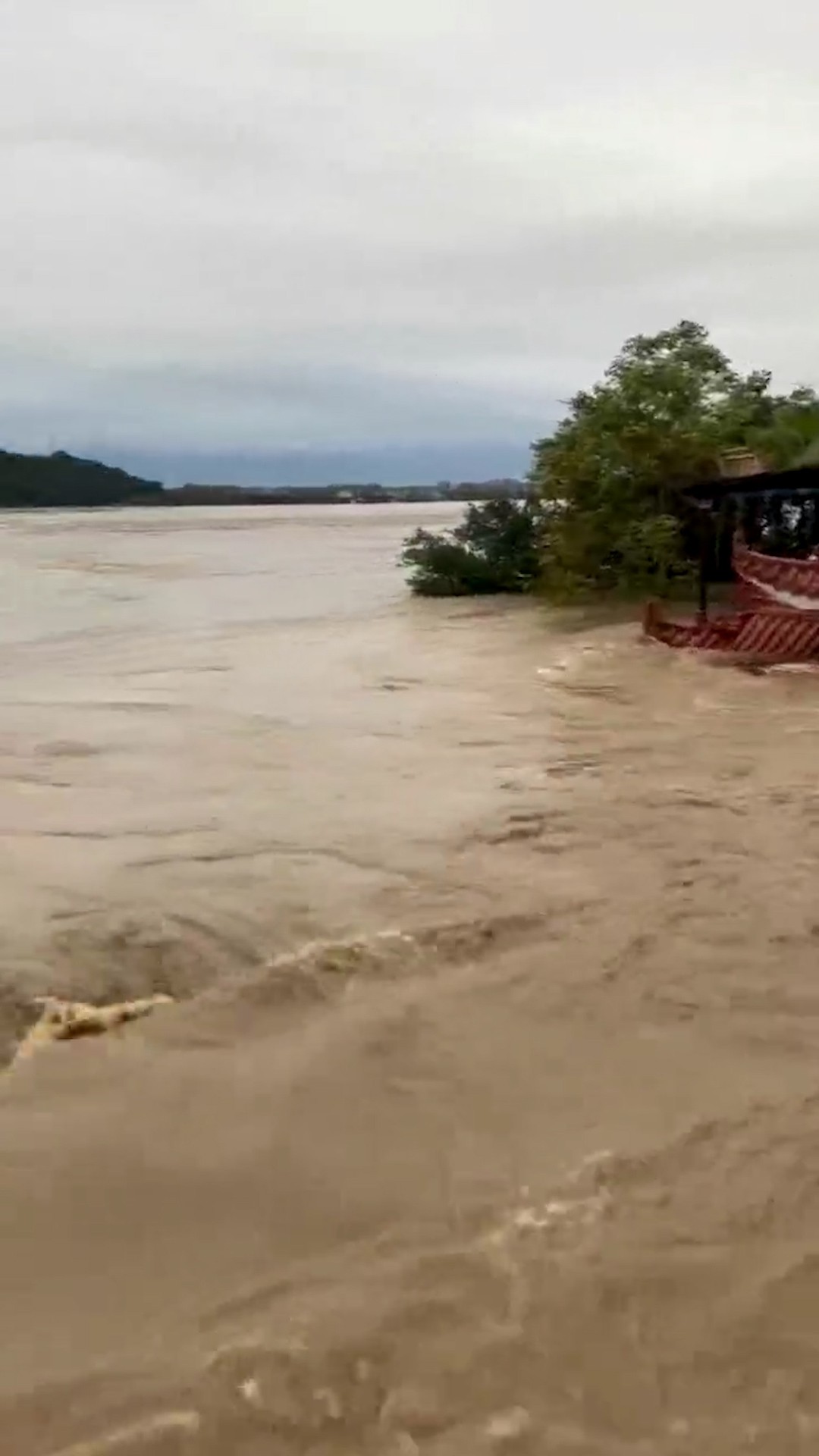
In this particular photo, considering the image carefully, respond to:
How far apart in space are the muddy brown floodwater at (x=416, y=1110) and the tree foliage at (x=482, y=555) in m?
21.5

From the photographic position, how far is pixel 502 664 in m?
20.2

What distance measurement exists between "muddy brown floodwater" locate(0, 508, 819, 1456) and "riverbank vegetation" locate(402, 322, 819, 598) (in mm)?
16134

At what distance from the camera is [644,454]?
1068 inches

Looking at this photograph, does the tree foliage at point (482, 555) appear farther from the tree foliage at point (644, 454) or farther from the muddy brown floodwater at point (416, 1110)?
the muddy brown floodwater at point (416, 1110)

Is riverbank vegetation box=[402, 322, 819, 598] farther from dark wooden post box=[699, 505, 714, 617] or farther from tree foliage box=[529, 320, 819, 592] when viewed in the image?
dark wooden post box=[699, 505, 714, 617]

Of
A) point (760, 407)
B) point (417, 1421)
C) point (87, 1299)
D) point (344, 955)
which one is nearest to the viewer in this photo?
point (417, 1421)

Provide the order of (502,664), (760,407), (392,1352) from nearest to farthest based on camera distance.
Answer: (392,1352) < (502,664) < (760,407)

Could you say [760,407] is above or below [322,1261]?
above

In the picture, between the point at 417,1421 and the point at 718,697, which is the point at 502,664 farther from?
the point at 417,1421

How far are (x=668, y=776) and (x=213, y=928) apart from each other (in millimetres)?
4889

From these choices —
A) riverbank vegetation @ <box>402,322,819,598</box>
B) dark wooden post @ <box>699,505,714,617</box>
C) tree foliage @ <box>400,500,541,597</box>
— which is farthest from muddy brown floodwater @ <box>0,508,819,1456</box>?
tree foliage @ <box>400,500,541,597</box>

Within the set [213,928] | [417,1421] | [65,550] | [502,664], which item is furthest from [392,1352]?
[65,550]

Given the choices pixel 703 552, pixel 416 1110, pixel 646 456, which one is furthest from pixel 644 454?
pixel 416 1110

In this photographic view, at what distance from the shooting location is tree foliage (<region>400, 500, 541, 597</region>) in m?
32.9
